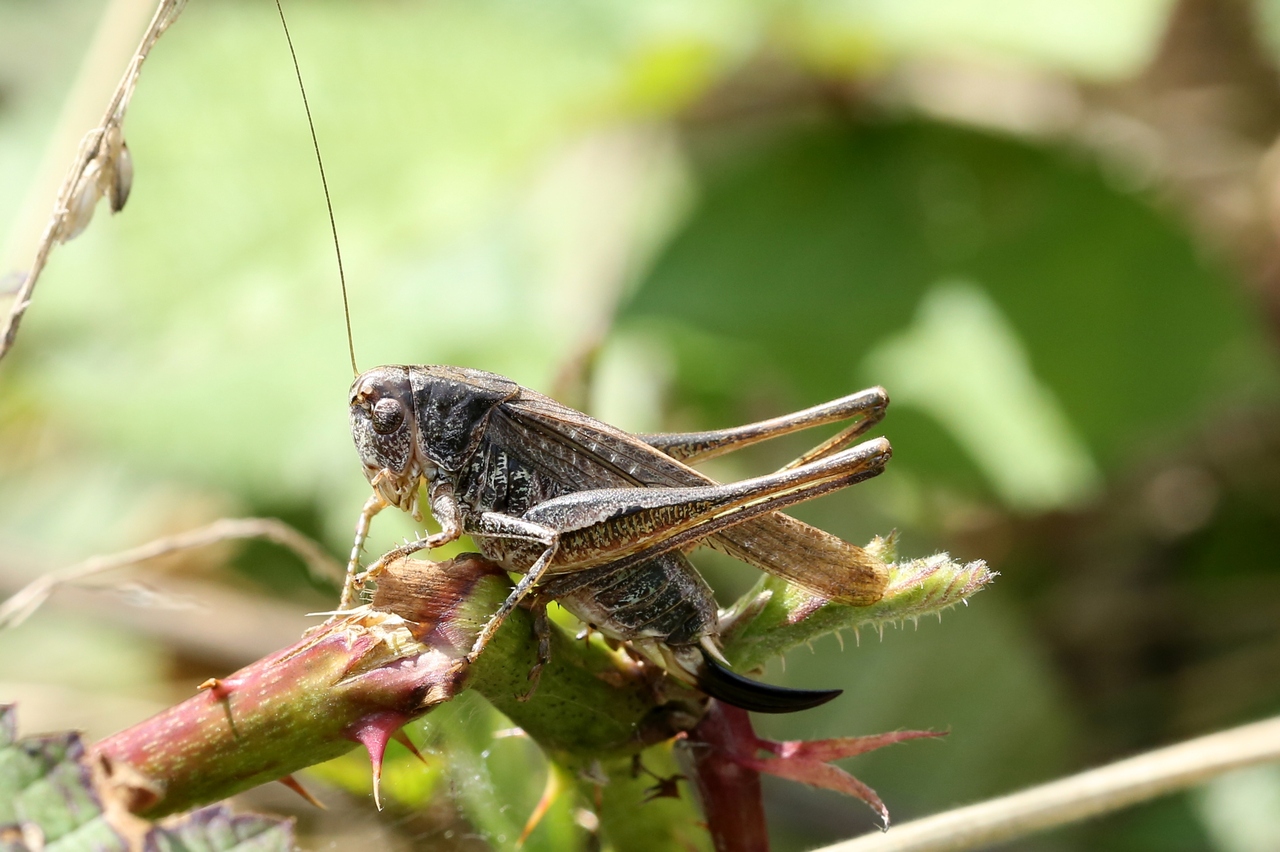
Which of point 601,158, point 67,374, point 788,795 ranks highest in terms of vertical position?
point 601,158

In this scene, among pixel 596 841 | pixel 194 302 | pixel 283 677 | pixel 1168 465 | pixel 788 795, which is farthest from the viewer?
pixel 1168 465

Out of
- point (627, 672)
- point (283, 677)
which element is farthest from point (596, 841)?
point (283, 677)

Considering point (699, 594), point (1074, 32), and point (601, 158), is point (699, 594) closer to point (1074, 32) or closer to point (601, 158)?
point (1074, 32)

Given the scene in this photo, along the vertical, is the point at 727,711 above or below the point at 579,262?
below

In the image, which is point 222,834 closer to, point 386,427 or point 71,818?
point 71,818

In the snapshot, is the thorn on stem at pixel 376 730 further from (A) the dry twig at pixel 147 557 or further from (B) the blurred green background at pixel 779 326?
(B) the blurred green background at pixel 779 326

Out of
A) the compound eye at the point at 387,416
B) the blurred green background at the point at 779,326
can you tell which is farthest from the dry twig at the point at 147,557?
the blurred green background at the point at 779,326

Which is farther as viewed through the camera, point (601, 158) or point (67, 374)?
point (601, 158)
